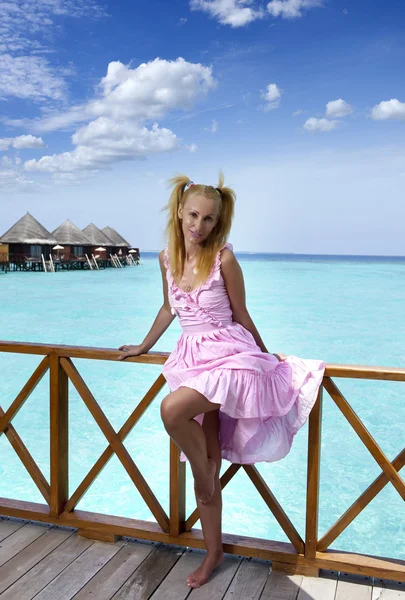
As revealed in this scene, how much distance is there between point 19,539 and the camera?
241cm

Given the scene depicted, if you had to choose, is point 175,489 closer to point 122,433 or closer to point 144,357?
point 122,433

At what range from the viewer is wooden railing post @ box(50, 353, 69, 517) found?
2486 mm

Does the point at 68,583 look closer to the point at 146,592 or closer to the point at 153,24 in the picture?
the point at 146,592

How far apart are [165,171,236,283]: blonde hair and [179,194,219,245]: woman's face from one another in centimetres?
2

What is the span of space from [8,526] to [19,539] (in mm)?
153

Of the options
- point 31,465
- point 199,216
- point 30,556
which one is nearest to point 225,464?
point 31,465

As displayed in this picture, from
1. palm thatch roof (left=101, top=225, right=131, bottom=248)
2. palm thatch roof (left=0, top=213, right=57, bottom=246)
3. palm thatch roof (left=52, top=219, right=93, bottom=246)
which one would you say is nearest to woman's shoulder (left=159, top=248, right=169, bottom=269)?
palm thatch roof (left=0, top=213, right=57, bottom=246)

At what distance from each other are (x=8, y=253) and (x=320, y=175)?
114ft

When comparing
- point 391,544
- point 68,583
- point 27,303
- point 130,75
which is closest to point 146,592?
point 68,583

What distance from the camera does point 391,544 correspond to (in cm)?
652

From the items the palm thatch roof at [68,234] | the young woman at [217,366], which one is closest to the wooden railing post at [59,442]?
the young woman at [217,366]

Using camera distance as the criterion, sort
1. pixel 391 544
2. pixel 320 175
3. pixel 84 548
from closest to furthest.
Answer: pixel 84 548 < pixel 391 544 < pixel 320 175

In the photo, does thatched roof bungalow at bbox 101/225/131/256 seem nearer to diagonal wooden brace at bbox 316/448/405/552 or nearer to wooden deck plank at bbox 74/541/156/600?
wooden deck plank at bbox 74/541/156/600

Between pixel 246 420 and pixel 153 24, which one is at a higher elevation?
pixel 153 24
